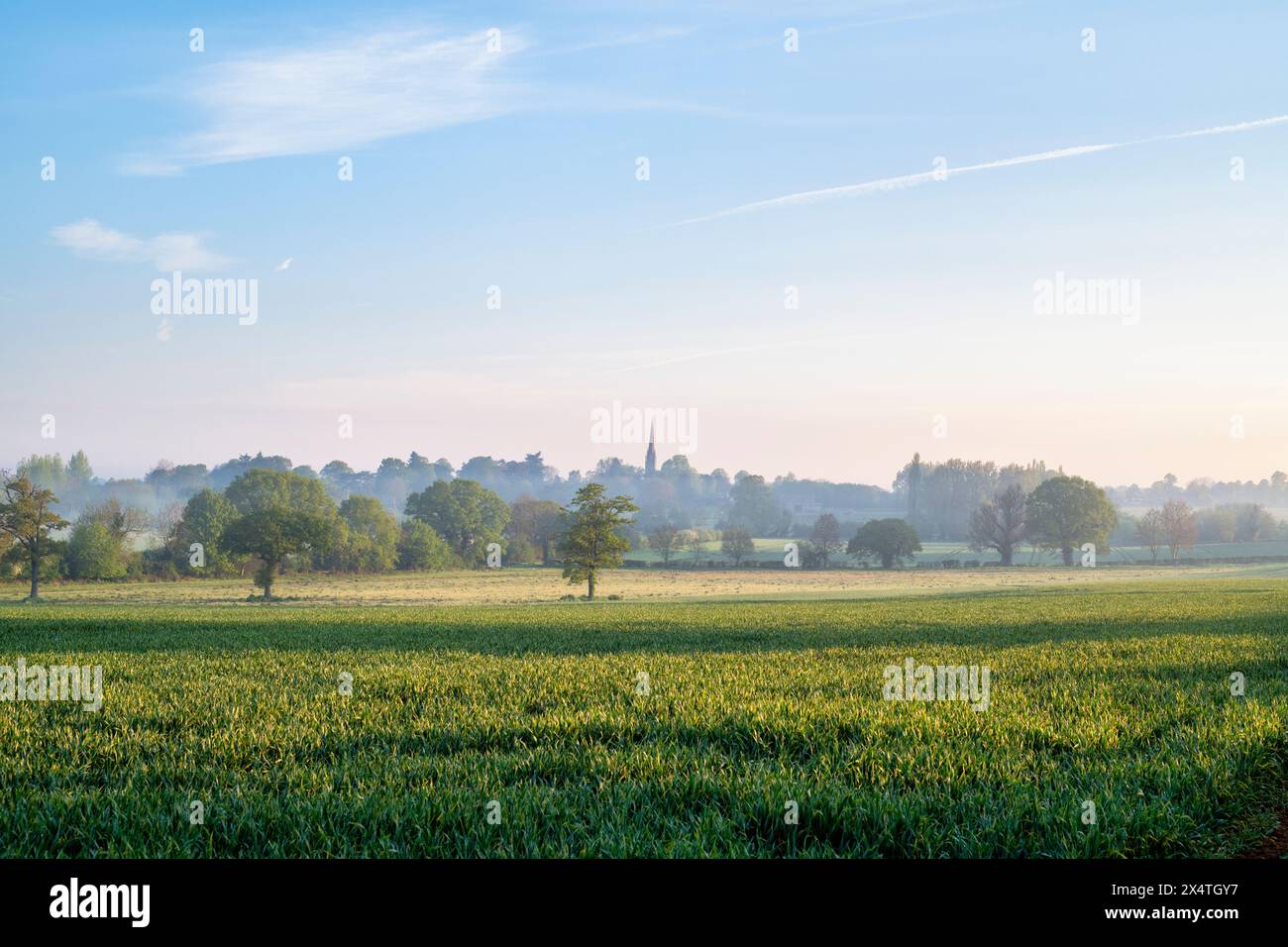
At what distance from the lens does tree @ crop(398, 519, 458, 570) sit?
118m

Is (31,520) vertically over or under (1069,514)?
over

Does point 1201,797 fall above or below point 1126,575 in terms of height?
above

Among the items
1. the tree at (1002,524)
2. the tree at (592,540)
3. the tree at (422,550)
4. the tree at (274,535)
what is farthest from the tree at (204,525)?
the tree at (1002,524)

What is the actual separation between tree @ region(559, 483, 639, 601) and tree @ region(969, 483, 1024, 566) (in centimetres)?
7654

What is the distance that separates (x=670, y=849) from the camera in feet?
19.8

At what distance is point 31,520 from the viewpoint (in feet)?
239

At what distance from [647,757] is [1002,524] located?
441 feet

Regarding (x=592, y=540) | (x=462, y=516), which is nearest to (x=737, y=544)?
(x=462, y=516)

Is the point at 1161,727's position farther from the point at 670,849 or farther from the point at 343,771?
the point at 343,771

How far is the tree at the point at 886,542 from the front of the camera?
122m

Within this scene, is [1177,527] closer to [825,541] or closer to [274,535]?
[825,541]

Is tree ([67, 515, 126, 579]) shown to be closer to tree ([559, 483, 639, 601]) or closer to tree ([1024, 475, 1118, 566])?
tree ([559, 483, 639, 601])
